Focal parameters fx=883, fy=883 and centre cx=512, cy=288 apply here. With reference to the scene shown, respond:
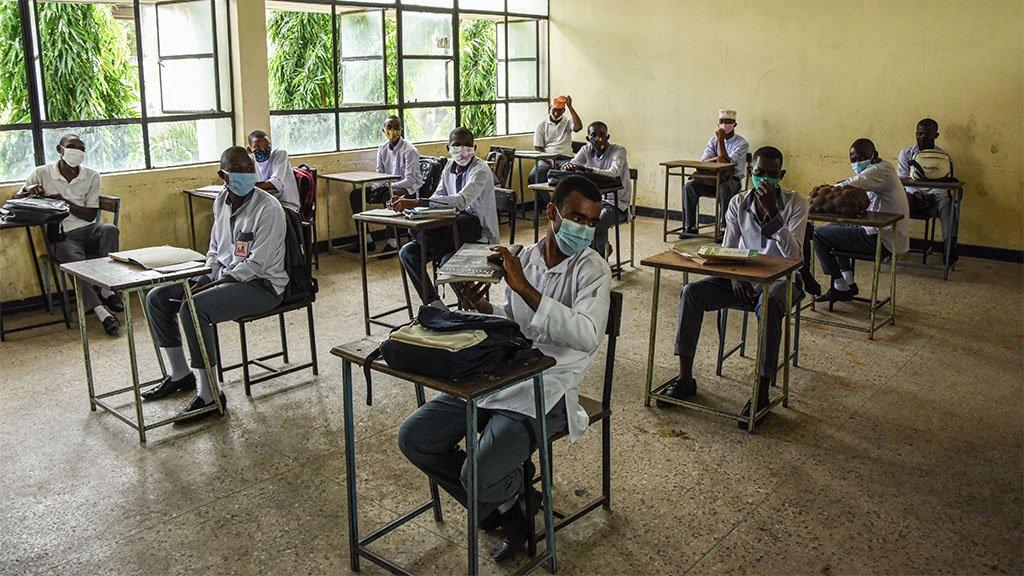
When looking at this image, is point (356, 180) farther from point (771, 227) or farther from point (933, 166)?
point (933, 166)

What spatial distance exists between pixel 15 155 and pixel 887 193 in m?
6.06

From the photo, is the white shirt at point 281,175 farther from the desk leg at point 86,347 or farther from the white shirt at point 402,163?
the desk leg at point 86,347

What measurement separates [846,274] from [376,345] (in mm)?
4478

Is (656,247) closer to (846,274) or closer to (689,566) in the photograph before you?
(846,274)

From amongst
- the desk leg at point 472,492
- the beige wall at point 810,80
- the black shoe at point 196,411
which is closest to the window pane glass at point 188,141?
the black shoe at point 196,411

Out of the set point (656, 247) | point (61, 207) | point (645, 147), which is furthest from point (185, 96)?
point (645, 147)

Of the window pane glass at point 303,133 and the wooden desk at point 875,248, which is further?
the window pane glass at point 303,133

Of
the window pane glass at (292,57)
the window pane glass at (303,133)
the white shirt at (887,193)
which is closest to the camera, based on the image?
the white shirt at (887,193)

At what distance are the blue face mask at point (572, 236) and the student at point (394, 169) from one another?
529 cm

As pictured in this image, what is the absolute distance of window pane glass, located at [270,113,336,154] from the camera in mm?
7996

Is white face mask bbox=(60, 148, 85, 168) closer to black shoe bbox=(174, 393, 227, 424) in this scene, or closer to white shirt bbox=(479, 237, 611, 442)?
black shoe bbox=(174, 393, 227, 424)

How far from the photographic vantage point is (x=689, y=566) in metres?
2.88

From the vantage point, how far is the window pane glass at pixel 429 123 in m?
9.25

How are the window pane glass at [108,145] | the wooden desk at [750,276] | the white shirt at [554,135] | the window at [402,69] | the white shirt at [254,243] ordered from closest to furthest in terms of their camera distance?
the wooden desk at [750,276] → the white shirt at [254,243] → the window pane glass at [108,145] → the window at [402,69] → the white shirt at [554,135]
